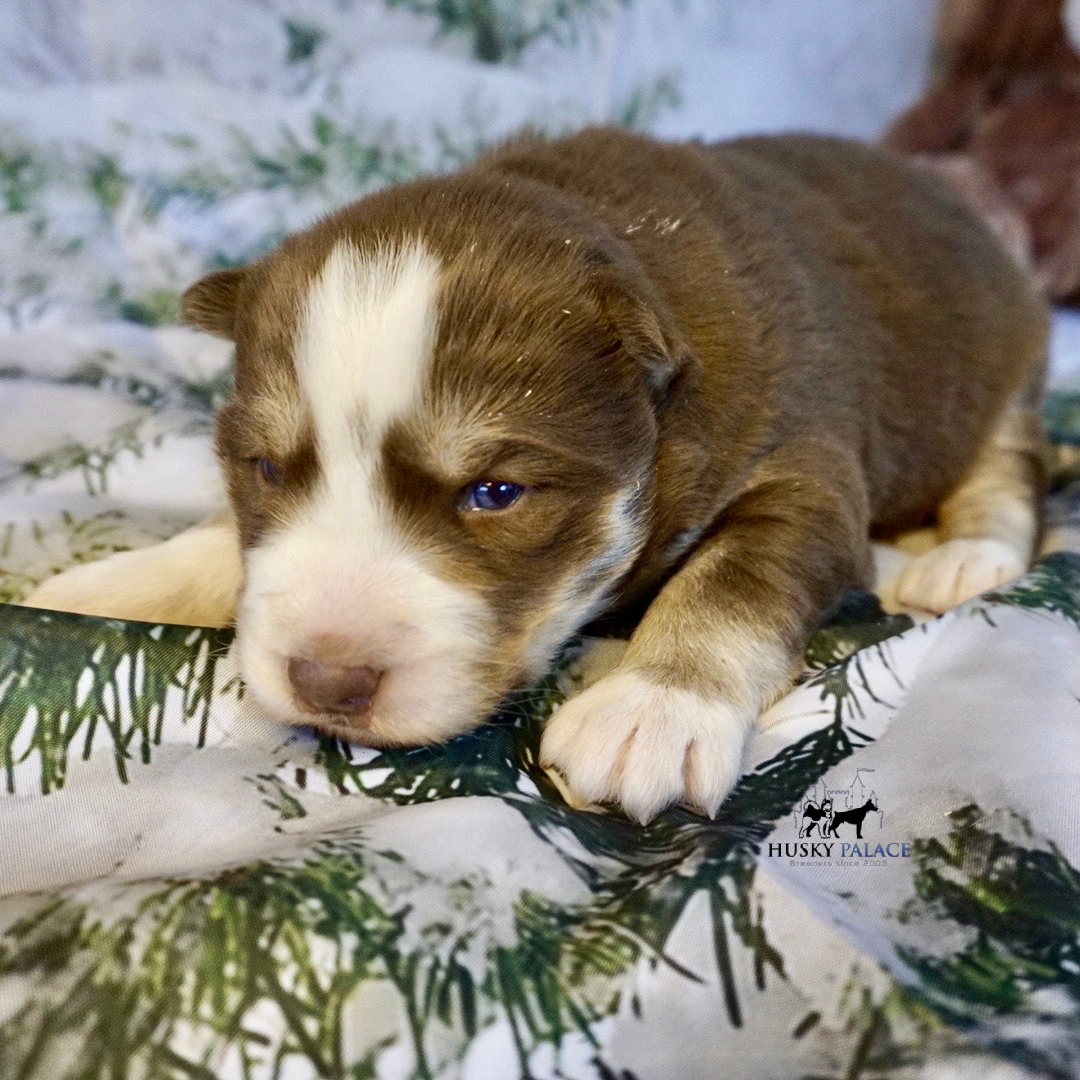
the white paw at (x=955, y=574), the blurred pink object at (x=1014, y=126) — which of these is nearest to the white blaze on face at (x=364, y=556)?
the white paw at (x=955, y=574)

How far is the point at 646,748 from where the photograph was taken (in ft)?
6.50

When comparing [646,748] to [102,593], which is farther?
[102,593]

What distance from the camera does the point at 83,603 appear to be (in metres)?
2.46

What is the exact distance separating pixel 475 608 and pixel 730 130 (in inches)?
197

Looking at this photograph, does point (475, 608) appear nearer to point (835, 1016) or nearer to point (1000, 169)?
point (835, 1016)

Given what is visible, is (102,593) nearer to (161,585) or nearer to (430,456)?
(161,585)

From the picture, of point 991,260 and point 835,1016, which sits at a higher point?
point 991,260

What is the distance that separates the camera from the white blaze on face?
190 cm

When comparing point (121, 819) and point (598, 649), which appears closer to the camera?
point (121, 819)

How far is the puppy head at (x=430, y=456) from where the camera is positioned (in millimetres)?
1923

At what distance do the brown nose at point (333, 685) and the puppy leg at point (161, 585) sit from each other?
25.2 inches

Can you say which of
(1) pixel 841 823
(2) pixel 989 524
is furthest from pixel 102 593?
(2) pixel 989 524

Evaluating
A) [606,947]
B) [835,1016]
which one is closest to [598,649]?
[606,947]

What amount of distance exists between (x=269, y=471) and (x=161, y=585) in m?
0.52
